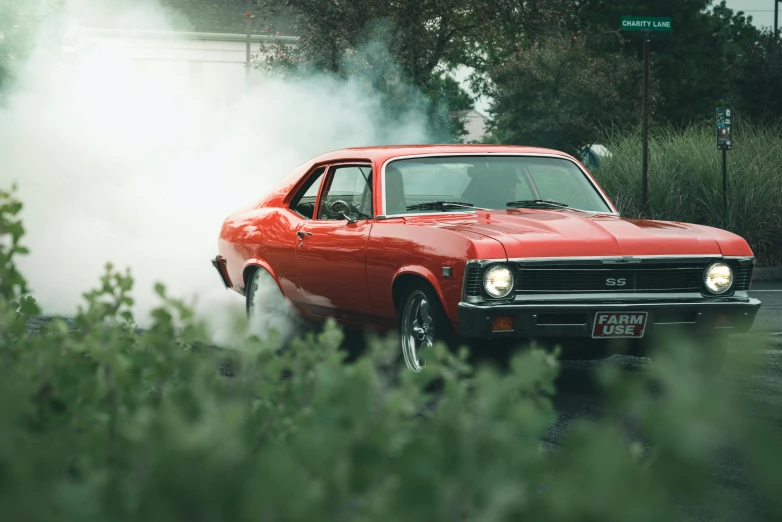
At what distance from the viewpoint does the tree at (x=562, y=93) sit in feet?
134

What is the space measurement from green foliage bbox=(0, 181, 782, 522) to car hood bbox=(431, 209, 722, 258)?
4133mm

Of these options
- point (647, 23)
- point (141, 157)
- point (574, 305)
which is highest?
point (647, 23)

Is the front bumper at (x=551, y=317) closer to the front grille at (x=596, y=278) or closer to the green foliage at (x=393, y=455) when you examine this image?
the front grille at (x=596, y=278)

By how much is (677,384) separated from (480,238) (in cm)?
489

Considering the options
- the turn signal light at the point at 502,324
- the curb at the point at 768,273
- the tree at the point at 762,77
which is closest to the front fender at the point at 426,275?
the turn signal light at the point at 502,324

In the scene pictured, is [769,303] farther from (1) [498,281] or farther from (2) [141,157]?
(2) [141,157]

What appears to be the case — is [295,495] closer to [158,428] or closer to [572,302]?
[158,428]

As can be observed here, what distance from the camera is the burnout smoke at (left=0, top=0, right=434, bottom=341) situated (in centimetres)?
1484

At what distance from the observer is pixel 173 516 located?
1.55 meters

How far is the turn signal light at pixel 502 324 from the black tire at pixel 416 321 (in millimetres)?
328

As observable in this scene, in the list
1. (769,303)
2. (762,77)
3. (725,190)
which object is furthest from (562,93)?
(769,303)

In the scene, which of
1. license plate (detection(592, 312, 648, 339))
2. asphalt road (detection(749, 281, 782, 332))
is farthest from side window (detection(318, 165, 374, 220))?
asphalt road (detection(749, 281, 782, 332))

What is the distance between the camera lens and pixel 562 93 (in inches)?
1634

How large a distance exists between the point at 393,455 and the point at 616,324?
478cm
